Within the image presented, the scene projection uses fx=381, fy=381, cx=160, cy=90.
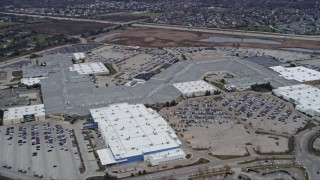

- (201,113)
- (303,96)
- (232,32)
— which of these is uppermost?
(303,96)

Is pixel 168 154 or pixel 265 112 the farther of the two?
pixel 265 112

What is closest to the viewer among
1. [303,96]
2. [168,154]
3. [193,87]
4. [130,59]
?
[168,154]

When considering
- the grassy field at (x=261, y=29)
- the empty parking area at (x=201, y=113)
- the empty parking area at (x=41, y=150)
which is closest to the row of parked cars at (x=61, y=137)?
the empty parking area at (x=41, y=150)

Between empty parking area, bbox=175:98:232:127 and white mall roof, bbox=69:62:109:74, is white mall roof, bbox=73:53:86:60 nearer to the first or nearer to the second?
white mall roof, bbox=69:62:109:74

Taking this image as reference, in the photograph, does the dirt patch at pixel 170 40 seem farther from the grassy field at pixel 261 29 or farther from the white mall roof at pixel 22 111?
the white mall roof at pixel 22 111

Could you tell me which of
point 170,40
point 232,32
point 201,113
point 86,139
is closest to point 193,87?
point 201,113

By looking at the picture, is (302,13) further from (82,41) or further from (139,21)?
(82,41)

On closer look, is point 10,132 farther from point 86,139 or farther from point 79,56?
point 79,56

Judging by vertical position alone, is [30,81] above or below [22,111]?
below
